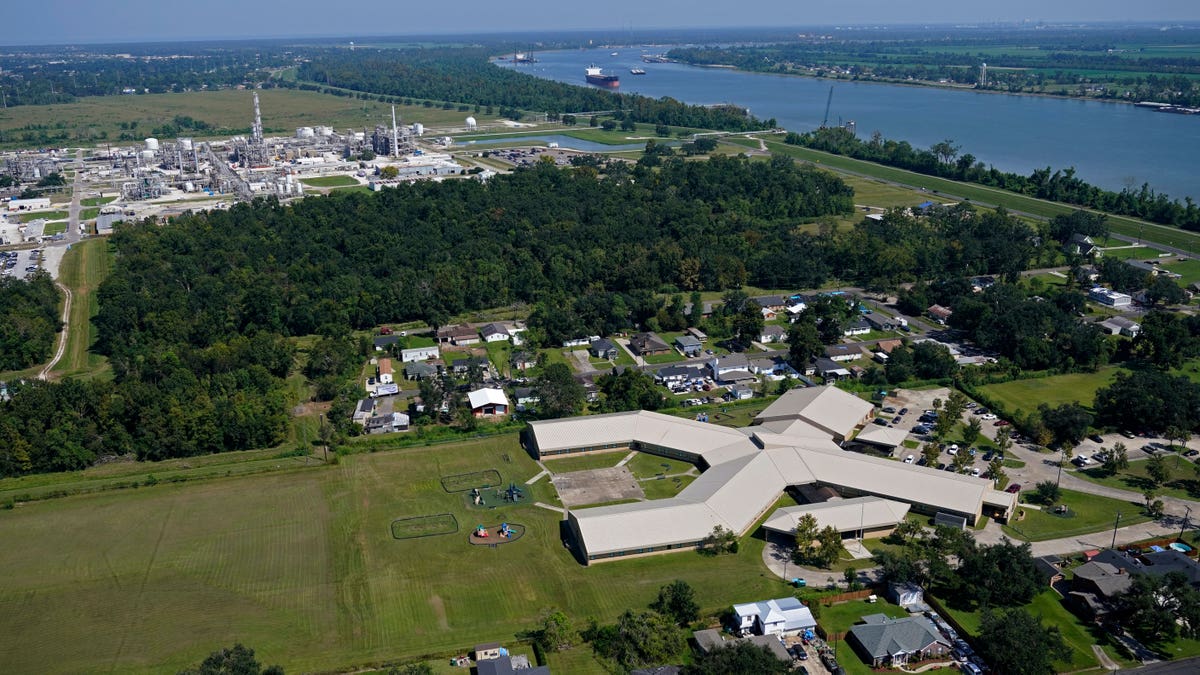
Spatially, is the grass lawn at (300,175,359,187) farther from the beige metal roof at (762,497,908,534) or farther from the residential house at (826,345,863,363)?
the beige metal roof at (762,497,908,534)

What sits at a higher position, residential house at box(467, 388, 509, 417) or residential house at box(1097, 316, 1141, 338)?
residential house at box(1097, 316, 1141, 338)

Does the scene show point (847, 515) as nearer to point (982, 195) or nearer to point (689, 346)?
point (689, 346)

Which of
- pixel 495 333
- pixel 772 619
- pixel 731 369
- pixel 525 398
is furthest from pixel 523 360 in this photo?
pixel 772 619

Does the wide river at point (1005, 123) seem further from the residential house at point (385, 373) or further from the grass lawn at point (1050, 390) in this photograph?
the residential house at point (385, 373)

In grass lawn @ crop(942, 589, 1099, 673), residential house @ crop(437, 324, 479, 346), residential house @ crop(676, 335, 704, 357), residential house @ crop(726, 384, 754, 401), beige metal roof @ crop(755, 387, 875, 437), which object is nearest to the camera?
grass lawn @ crop(942, 589, 1099, 673)

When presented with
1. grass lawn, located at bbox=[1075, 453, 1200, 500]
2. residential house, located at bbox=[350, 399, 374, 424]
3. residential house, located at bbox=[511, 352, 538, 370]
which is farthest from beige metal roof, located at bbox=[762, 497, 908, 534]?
residential house, located at bbox=[350, 399, 374, 424]

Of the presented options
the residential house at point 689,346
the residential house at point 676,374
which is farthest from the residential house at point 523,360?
the residential house at point 689,346

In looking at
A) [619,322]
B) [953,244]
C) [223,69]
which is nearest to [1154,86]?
[953,244]

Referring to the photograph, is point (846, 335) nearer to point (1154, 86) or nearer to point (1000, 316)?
point (1000, 316)
